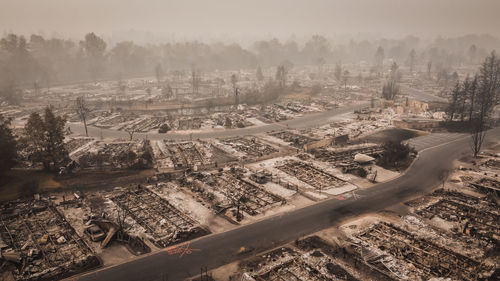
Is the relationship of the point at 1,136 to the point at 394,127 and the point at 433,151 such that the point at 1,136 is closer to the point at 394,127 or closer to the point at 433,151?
the point at 433,151

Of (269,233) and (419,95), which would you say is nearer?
(269,233)

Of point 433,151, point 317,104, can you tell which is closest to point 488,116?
point 433,151

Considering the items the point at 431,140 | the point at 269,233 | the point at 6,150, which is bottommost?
the point at 269,233

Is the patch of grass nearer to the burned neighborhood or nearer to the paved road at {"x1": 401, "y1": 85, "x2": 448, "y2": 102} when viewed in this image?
the burned neighborhood

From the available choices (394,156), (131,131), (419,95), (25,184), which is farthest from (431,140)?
(25,184)

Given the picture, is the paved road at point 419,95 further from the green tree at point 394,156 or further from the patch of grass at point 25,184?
the patch of grass at point 25,184

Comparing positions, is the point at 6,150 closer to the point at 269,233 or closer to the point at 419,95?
the point at 269,233

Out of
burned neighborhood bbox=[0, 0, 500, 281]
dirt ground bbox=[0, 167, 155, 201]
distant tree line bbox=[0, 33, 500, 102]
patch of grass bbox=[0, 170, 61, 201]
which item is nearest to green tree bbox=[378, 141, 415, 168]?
burned neighborhood bbox=[0, 0, 500, 281]

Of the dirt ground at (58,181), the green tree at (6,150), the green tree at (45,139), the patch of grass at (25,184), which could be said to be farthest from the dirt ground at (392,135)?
the green tree at (6,150)
